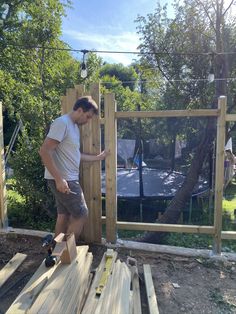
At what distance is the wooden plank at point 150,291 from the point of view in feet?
7.41

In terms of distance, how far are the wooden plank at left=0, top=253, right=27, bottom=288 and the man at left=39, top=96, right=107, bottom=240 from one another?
488 millimetres

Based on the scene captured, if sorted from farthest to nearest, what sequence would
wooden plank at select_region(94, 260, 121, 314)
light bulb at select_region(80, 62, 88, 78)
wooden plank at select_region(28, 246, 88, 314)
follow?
light bulb at select_region(80, 62, 88, 78)
wooden plank at select_region(94, 260, 121, 314)
wooden plank at select_region(28, 246, 88, 314)

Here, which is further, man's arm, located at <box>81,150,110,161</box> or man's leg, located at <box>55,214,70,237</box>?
man's arm, located at <box>81,150,110,161</box>

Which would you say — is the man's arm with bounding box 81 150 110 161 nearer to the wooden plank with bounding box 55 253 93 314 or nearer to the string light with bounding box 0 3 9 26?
the wooden plank with bounding box 55 253 93 314

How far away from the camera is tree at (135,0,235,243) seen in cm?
695

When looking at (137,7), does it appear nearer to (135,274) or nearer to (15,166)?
(15,166)

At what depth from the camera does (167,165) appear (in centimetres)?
810

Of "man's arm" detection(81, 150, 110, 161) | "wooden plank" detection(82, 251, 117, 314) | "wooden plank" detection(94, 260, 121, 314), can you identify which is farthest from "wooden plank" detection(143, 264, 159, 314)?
"man's arm" detection(81, 150, 110, 161)

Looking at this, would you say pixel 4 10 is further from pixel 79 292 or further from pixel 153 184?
pixel 79 292

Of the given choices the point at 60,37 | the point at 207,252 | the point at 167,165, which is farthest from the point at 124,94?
the point at 207,252

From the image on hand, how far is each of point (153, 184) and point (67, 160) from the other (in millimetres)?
4892


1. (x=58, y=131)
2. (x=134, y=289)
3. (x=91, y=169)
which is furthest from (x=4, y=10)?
(x=134, y=289)

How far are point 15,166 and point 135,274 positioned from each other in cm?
296

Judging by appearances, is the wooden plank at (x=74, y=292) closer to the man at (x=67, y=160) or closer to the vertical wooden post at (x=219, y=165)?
the man at (x=67, y=160)
